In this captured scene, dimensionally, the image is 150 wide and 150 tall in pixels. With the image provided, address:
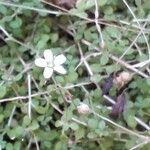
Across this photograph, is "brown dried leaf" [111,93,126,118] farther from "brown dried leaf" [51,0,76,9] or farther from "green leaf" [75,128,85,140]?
"brown dried leaf" [51,0,76,9]

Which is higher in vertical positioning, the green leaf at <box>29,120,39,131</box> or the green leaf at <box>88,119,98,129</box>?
the green leaf at <box>88,119,98,129</box>

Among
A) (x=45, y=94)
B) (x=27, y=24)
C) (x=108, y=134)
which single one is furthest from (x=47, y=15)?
(x=108, y=134)

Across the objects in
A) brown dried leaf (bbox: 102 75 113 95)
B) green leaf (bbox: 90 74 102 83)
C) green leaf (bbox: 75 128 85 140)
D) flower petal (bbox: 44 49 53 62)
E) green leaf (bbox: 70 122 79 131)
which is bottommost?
green leaf (bbox: 75 128 85 140)

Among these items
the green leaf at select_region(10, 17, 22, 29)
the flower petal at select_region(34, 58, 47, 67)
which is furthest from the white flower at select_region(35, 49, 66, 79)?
the green leaf at select_region(10, 17, 22, 29)

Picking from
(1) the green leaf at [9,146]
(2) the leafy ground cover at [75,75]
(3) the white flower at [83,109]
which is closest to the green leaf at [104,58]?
(2) the leafy ground cover at [75,75]

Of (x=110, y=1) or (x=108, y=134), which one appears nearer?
(x=108, y=134)

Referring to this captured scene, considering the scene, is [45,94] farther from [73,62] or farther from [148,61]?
[148,61]

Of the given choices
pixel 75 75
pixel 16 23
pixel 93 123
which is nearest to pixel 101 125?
pixel 93 123

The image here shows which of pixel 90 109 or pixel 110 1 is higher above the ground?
pixel 110 1

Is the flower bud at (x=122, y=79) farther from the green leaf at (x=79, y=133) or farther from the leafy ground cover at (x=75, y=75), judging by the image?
the green leaf at (x=79, y=133)
